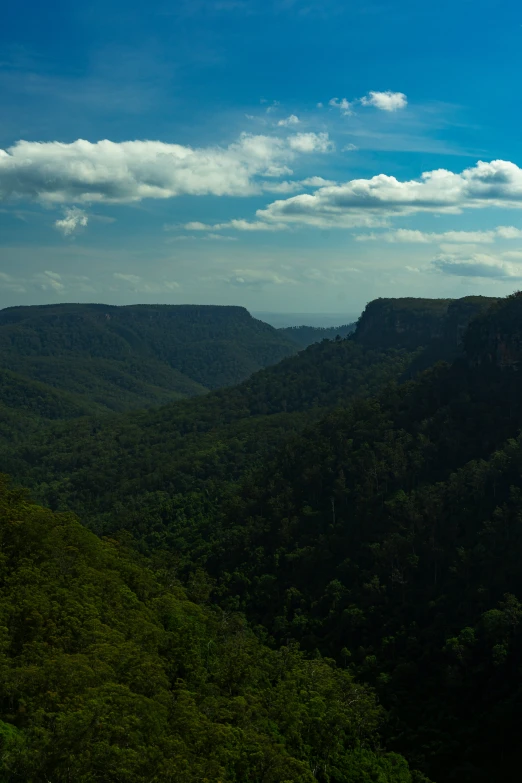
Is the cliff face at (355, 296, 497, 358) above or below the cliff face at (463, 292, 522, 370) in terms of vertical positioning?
above

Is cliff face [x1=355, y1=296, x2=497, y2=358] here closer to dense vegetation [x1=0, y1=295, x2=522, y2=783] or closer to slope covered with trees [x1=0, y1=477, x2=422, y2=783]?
dense vegetation [x1=0, y1=295, x2=522, y2=783]

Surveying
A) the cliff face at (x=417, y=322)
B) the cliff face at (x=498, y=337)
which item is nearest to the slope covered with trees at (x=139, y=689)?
the cliff face at (x=498, y=337)

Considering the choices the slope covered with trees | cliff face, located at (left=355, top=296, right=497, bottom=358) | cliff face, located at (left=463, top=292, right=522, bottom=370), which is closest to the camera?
the slope covered with trees

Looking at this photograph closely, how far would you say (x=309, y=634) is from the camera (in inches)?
2702

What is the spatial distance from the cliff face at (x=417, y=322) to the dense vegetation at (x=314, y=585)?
611 centimetres

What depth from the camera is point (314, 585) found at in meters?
75.2

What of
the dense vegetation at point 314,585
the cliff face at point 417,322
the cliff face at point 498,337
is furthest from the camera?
the cliff face at point 417,322

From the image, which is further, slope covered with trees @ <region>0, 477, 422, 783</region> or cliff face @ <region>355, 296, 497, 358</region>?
cliff face @ <region>355, 296, 497, 358</region>

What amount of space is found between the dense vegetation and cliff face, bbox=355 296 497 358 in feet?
20.1

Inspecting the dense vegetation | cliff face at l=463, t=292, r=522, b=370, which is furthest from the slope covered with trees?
cliff face at l=463, t=292, r=522, b=370

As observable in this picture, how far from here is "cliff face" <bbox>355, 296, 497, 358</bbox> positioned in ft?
465

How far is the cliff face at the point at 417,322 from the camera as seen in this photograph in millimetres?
141750

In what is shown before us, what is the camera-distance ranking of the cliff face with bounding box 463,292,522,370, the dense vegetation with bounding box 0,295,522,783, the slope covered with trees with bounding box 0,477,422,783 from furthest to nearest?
the cliff face with bounding box 463,292,522,370 → the dense vegetation with bounding box 0,295,522,783 → the slope covered with trees with bounding box 0,477,422,783

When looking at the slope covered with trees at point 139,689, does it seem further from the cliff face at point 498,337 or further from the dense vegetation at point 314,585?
the cliff face at point 498,337
